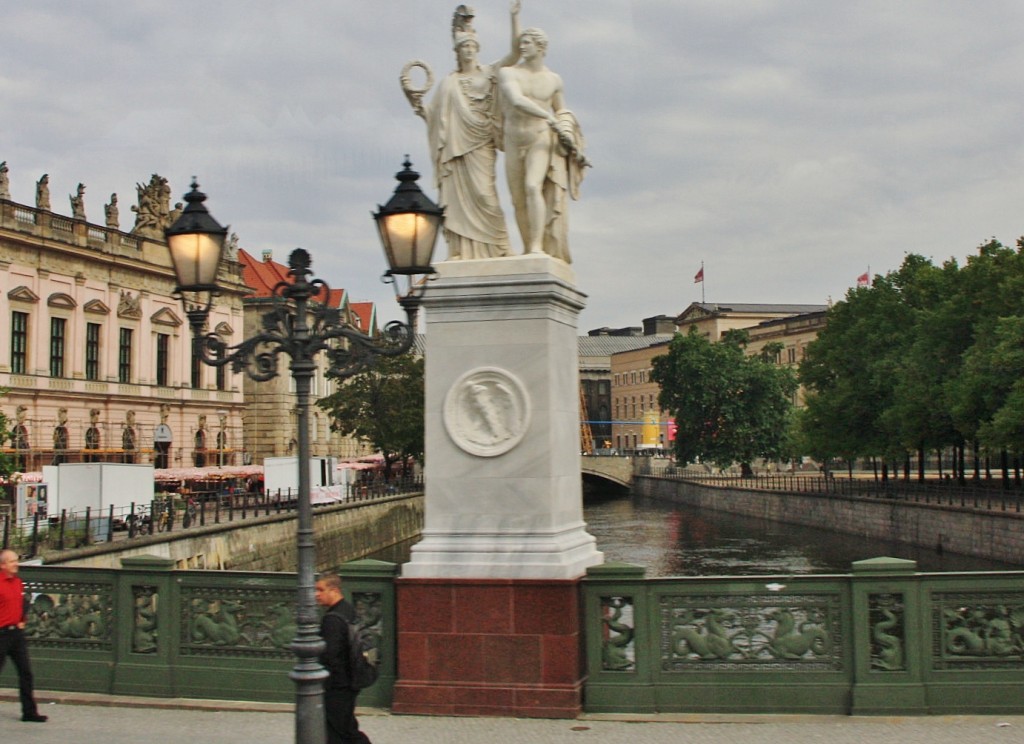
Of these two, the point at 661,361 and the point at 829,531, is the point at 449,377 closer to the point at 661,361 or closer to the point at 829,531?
the point at 829,531

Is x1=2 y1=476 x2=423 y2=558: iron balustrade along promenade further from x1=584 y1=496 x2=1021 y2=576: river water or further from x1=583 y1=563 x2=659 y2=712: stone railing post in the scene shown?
x1=583 y1=563 x2=659 y2=712: stone railing post

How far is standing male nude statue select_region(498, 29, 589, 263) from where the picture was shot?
36.8 ft

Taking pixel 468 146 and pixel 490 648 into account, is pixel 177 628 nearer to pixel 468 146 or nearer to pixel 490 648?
pixel 490 648

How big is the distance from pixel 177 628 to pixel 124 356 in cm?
5390

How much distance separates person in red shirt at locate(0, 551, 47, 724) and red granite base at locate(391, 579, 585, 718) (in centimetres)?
328

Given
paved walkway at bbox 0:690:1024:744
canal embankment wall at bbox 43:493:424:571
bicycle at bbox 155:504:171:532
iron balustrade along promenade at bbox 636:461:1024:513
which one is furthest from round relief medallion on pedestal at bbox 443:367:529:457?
iron balustrade along promenade at bbox 636:461:1024:513

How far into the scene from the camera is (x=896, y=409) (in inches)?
2030

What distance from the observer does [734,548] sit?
167 ft

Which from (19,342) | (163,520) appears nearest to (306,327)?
(163,520)

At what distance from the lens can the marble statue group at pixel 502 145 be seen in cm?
1125

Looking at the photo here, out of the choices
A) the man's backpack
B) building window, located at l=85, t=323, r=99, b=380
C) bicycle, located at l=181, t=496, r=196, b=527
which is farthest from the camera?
building window, located at l=85, t=323, r=99, b=380

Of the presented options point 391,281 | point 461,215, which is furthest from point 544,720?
point 461,215

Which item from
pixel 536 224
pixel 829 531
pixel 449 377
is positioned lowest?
pixel 829 531

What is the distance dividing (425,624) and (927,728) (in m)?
4.15
